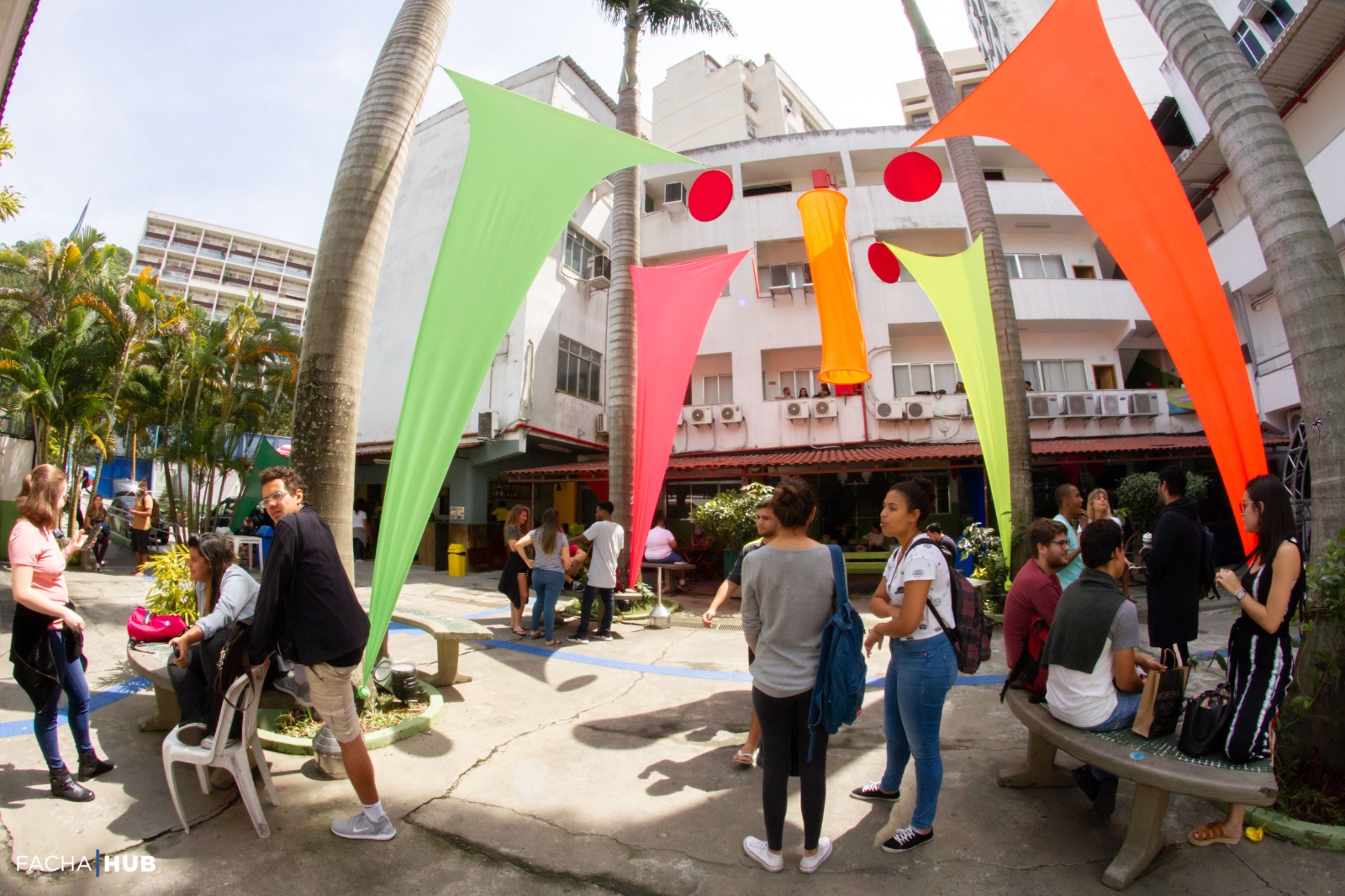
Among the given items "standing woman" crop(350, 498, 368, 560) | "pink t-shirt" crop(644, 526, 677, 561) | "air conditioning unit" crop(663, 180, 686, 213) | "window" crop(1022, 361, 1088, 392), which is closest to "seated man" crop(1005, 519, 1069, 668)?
"pink t-shirt" crop(644, 526, 677, 561)

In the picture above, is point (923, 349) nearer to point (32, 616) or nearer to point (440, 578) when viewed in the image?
point (440, 578)

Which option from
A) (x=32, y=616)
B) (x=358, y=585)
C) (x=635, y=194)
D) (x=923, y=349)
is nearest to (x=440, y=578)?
(x=358, y=585)

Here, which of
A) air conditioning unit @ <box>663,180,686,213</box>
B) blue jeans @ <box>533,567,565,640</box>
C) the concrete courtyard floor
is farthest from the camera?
air conditioning unit @ <box>663,180,686,213</box>

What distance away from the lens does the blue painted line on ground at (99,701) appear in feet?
13.0

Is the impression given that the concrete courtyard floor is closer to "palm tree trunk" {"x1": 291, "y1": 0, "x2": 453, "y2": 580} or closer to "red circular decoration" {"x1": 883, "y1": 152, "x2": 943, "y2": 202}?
"palm tree trunk" {"x1": 291, "y1": 0, "x2": 453, "y2": 580}

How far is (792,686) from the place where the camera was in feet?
8.83

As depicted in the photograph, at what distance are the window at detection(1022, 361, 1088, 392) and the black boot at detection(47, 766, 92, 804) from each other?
59.8ft

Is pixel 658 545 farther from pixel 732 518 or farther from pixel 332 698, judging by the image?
pixel 332 698

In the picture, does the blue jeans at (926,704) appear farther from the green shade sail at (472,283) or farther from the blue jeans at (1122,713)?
the green shade sail at (472,283)

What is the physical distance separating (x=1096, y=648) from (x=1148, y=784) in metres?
0.54

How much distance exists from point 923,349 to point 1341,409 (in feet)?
46.2

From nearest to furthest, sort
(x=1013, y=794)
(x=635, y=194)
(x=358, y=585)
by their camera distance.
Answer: (x=1013, y=794) → (x=635, y=194) → (x=358, y=585)

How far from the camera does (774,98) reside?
26.9 meters

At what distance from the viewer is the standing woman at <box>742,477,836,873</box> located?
2689 millimetres
